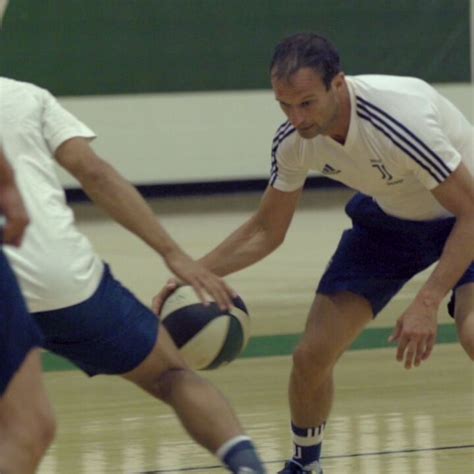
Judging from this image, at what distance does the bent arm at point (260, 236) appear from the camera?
4953 millimetres

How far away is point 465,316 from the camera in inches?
181

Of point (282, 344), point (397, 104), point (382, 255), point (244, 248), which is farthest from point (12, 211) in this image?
point (282, 344)

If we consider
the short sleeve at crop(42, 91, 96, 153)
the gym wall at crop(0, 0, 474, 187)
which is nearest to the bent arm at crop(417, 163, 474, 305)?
the short sleeve at crop(42, 91, 96, 153)

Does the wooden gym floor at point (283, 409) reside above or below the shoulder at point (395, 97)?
below

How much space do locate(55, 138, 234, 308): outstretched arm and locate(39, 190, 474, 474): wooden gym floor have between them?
1.23 metres

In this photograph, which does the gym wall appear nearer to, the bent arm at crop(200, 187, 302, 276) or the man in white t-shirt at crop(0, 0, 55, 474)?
the bent arm at crop(200, 187, 302, 276)

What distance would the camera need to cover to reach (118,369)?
3967 mm

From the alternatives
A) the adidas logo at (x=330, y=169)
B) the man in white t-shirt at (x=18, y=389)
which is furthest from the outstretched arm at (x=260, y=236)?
the man in white t-shirt at (x=18, y=389)

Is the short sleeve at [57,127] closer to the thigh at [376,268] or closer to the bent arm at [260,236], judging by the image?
the bent arm at [260,236]

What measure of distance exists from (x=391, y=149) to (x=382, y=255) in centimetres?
54

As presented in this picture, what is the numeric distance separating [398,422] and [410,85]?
5.06ft

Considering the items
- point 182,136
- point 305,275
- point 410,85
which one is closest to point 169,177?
point 182,136

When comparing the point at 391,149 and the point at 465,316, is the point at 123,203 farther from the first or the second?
the point at 465,316

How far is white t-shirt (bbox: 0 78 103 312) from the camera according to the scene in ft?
12.4
